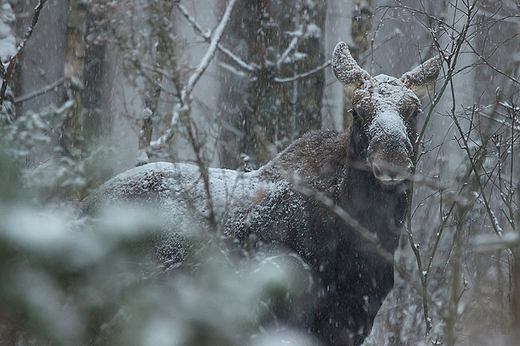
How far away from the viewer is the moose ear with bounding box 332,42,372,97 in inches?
168

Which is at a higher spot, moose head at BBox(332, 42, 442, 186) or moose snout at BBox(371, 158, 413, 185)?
moose head at BBox(332, 42, 442, 186)

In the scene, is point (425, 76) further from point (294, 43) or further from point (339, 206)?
point (294, 43)

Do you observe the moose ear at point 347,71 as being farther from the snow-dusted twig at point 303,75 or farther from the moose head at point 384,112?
the snow-dusted twig at point 303,75

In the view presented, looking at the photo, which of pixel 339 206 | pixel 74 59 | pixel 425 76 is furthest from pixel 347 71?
pixel 74 59

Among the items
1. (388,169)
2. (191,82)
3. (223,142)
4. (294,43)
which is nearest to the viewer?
(388,169)

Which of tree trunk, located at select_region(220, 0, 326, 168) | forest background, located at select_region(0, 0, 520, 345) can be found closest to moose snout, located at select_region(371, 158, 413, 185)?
forest background, located at select_region(0, 0, 520, 345)

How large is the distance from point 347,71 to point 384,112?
77 centimetres

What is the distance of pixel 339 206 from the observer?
3.83 meters

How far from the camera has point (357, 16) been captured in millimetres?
7211

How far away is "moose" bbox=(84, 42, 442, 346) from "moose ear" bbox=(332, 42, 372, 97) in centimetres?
16

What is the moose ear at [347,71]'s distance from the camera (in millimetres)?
4277

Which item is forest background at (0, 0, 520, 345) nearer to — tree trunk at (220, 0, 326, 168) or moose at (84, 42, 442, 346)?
tree trunk at (220, 0, 326, 168)

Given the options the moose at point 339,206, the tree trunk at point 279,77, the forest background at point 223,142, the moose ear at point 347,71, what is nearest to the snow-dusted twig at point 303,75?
the forest background at point 223,142

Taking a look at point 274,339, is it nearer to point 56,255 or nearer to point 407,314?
point 56,255
